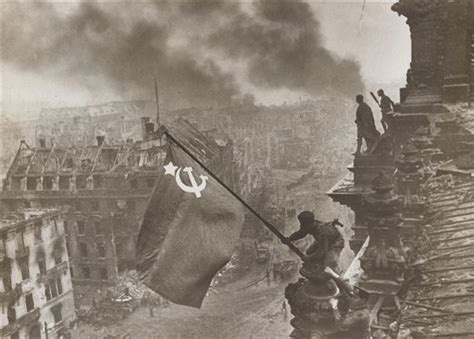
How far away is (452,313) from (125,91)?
4135cm

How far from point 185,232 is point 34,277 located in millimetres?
26594

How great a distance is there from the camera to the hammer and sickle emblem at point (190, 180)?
6523 mm

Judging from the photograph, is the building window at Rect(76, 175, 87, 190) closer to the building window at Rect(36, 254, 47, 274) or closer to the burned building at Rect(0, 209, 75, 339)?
the burned building at Rect(0, 209, 75, 339)

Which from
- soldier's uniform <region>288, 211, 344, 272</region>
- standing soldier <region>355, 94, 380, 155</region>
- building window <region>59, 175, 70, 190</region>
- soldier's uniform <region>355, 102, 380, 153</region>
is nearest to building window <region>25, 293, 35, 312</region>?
building window <region>59, 175, 70, 190</region>

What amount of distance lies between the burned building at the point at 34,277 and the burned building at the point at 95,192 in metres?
5.18

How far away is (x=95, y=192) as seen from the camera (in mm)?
38562

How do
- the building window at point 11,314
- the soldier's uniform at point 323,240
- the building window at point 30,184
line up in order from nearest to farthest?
the soldier's uniform at point 323,240 → the building window at point 11,314 → the building window at point 30,184

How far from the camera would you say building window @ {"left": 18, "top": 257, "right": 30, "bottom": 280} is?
29.0m

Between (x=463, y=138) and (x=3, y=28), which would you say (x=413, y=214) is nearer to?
(x=463, y=138)

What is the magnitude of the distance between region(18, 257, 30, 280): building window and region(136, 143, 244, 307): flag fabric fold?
25.4m

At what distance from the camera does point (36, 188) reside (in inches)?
1575

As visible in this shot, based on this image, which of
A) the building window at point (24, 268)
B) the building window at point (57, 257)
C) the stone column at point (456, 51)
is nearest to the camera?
the stone column at point (456, 51)

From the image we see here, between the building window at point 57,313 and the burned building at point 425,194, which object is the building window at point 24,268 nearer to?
the building window at point 57,313

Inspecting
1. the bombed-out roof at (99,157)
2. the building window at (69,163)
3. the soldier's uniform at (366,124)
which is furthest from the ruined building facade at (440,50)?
the building window at (69,163)
